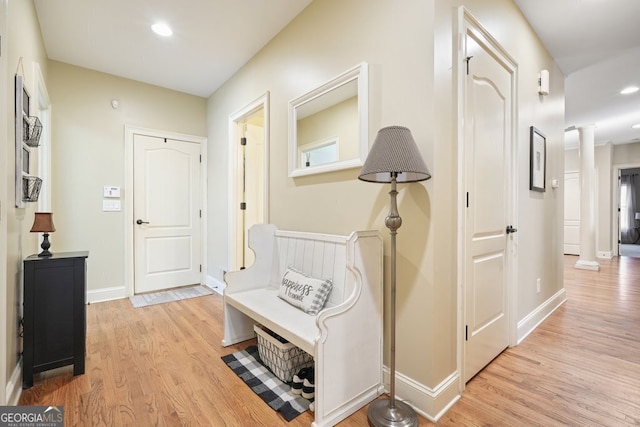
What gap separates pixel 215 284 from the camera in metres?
3.87

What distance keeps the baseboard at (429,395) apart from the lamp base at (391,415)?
0.05m

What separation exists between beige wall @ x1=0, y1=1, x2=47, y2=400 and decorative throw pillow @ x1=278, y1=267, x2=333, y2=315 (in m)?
1.42

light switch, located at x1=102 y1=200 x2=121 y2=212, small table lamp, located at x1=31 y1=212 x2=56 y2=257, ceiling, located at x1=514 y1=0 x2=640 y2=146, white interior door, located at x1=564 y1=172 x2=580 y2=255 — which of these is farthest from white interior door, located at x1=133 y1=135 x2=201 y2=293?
white interior door, located at x1=564 y1=172 x2=580 y2=255

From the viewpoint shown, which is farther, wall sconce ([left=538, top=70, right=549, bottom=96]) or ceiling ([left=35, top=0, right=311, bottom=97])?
wall sconce ([left=538, top=70, right=549, bottom=96])

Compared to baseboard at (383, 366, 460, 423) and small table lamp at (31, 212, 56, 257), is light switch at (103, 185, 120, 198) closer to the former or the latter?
small table lamp at (31, 212, 56, 257)

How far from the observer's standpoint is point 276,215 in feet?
8.87

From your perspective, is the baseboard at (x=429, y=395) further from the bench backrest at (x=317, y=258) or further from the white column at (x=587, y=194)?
the white column at (x=587, y=194)

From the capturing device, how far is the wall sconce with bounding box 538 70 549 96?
2.62 metres

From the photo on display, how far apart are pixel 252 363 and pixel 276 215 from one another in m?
1.22

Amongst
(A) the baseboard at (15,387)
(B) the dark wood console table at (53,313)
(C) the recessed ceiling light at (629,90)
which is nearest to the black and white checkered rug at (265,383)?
(B) the dark wood console table at (53,313)

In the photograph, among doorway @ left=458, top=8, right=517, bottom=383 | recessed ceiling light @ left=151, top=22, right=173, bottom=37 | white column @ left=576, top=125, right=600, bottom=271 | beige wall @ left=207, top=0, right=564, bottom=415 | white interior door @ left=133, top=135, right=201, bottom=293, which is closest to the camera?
beige wall @ left=207, top=0, right=564, bottom=415

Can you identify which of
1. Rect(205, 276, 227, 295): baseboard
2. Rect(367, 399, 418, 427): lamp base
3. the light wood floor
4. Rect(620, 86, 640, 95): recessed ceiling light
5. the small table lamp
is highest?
Rect(620, 86, 640, 95): recessed ceiling light

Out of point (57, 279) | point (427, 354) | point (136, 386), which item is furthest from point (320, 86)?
point (136, 386)

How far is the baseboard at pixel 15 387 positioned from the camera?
1.50 meters
